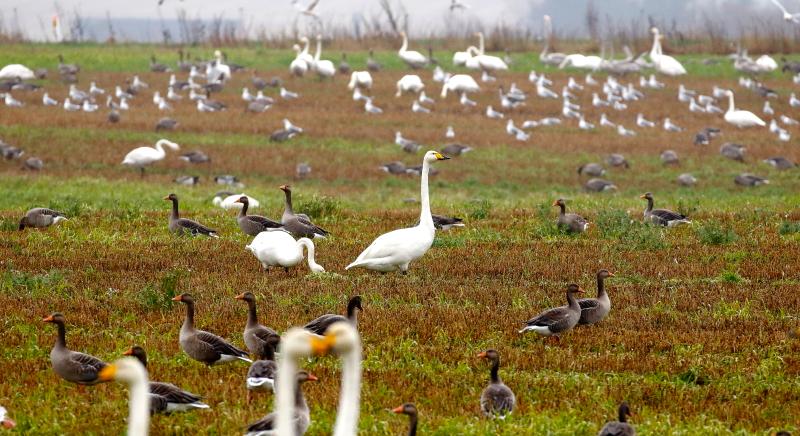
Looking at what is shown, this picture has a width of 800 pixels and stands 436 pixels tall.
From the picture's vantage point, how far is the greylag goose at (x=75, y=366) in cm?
973

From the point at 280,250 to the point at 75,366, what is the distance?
16.8 feet

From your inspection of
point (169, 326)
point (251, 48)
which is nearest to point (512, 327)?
point (169, 326)

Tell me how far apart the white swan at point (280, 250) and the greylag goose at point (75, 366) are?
16.0 ft

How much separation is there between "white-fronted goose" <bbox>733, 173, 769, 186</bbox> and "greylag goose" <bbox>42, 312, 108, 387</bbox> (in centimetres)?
2317

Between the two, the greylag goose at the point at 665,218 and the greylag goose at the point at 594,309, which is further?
the greylag goose at the point at 665,218

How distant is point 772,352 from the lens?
36.7 ft

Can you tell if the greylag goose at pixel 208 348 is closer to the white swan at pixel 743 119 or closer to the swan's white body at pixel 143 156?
the swan's white body at pixel 143 156

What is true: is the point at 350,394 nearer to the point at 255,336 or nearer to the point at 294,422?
the point at 294,422

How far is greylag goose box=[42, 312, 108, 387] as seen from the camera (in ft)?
31.9

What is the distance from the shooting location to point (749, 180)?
30.0 meters

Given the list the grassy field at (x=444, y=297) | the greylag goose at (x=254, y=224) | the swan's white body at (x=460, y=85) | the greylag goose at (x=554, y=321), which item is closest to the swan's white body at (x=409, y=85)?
the swan's white body at (x=460, y=85)

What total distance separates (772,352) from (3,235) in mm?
11890

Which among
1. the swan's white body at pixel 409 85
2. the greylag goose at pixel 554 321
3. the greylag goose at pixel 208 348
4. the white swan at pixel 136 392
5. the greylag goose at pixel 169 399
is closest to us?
the white swan at pixel 136 392

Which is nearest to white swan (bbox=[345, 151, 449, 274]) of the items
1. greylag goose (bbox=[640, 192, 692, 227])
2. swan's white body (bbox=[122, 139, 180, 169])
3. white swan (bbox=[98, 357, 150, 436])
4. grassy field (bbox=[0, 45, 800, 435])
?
grassy field (bbox=[0, 45, 800, 435])
